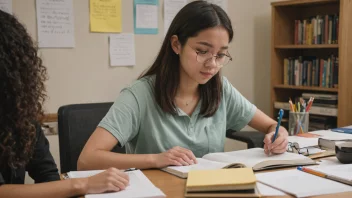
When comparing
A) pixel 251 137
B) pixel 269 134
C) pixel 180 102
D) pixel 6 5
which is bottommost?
pixel 251 137

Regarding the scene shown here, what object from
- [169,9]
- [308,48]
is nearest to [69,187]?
[169,9]

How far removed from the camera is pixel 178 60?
1559 mm

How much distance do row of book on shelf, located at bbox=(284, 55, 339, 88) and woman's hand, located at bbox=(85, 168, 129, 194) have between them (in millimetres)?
2095

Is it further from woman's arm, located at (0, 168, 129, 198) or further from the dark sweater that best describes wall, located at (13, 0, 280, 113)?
woman's arm, located at (0, 168, 129, 198)

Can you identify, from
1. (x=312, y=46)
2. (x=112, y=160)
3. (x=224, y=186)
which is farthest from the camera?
(x=312, y=46)

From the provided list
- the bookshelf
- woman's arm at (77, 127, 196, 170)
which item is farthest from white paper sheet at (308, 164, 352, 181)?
the bookshelf

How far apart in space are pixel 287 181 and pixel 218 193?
24cm

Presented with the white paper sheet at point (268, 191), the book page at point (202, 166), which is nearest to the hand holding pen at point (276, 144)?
the book page at point (202, 166)

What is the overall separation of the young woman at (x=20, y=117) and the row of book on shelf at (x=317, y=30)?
2.14 meters

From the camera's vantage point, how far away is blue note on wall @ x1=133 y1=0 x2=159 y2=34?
2598 millimetres

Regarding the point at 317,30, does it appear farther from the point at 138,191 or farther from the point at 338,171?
the point at 138,191

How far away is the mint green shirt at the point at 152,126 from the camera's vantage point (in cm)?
143

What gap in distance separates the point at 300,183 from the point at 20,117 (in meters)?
0.72

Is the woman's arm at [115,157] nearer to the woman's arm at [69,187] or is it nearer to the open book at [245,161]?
the open book at [245,161]
